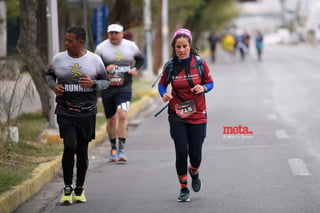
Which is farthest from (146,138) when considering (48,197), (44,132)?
(48,197)

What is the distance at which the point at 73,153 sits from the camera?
8.47 m

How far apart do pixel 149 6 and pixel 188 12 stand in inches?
743

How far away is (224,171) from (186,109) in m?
2.30

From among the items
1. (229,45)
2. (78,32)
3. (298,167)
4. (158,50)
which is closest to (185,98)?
(78,32)

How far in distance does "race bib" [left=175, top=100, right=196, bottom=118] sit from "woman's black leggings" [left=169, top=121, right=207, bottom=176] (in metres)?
0.11

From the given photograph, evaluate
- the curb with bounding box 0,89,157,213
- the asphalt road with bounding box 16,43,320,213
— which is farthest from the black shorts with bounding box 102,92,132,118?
the curb with bounding box 0,89,157,213

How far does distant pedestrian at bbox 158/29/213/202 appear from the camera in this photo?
27.4 feet

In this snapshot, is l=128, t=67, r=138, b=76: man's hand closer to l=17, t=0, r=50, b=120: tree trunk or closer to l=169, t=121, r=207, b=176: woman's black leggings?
l=17, t=0, r=50, b=120: tree trunk

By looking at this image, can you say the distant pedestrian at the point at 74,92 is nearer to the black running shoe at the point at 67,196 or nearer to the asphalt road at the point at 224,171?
the black running shoe at the point at 67,196

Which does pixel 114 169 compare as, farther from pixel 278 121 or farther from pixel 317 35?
pixel 317 35

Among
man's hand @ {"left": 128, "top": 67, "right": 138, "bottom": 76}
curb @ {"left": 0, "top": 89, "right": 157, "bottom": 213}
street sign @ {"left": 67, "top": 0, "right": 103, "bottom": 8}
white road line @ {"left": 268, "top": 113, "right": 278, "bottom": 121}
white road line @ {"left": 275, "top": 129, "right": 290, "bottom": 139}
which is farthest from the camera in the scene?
white road line @ {"left": 268, "top": 113, "right": 278, "bottom": 121}

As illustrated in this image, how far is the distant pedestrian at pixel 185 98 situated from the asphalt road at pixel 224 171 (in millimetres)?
554

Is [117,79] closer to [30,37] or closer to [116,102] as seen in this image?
[116,102]

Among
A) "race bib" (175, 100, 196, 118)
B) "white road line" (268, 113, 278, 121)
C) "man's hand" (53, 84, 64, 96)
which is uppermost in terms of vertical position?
"man's hand" (53, 84, 64, 96)
